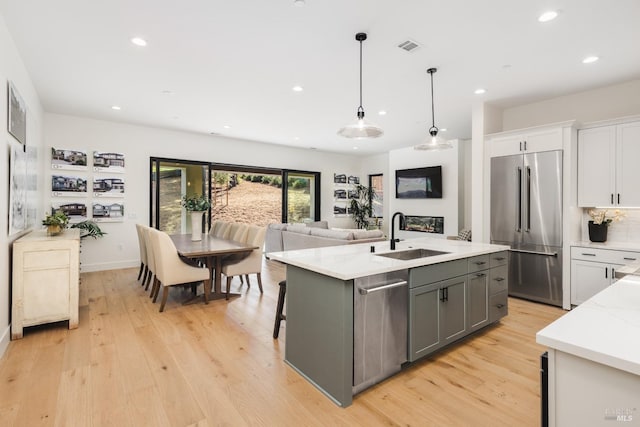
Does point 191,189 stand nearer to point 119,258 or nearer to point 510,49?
point 119,258

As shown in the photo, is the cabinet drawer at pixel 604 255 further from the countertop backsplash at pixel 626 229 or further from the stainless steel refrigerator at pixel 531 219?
the countertop backsplash at pixel 626 229

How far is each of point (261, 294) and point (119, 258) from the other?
3423mm

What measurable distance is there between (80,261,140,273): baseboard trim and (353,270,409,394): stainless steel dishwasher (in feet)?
18.6

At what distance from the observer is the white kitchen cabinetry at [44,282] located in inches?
118

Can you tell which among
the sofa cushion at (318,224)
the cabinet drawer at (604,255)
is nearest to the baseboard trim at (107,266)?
the sofa cushion at (318,224)

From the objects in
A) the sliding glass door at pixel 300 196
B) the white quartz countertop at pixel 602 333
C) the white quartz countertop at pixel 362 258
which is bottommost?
the white quartz countertop at pixel 602 333

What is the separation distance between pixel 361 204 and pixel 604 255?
6.49 meters

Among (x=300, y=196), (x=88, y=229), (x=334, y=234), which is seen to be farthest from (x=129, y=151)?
(x=334, y=234)

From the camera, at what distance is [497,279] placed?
10.7 ft

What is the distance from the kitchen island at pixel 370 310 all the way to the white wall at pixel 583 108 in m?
2.75

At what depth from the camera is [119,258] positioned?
6.12 m

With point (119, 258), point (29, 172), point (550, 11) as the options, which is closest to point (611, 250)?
point (550, 11)

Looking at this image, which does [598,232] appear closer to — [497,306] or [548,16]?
[497,306]

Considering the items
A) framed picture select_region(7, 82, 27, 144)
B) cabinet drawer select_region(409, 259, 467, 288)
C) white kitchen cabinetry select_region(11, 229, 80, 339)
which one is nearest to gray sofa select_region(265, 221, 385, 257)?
cabinet drawer select_region(409, 259, 467, 288)
